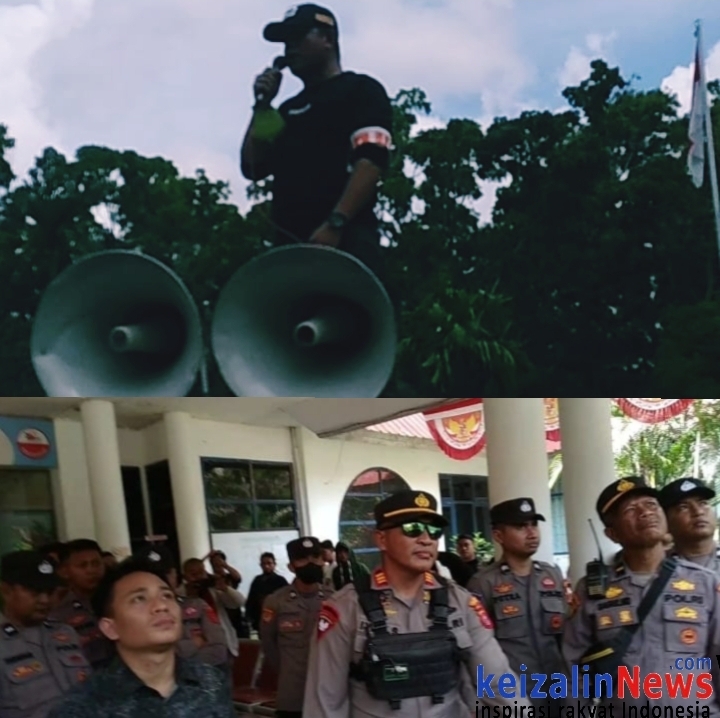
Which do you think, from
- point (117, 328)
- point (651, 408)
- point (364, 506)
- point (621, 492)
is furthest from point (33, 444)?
point (651, 408)

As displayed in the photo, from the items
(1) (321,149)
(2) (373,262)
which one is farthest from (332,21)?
(2) (373,262)

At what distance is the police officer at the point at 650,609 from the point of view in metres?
2.44

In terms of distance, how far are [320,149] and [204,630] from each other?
2.07 metres

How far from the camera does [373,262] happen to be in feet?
8.02

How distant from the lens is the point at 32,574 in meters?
2.53

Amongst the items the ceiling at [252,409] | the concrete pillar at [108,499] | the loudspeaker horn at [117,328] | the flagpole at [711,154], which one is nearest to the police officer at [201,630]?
the concrete pillar at [108,499]

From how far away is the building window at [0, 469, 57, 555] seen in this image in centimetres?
327

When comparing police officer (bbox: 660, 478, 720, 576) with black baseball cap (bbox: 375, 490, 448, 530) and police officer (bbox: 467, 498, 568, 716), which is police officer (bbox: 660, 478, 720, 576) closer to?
police officer (bbox: 467, 498, 568, 716)

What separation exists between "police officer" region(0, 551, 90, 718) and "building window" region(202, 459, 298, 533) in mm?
1102

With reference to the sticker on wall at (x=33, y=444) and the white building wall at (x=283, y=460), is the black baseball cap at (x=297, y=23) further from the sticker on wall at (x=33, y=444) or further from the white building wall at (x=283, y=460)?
the sticker on wall at (x=33, y=444)

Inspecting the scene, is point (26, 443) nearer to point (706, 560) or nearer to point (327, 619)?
point (327, 619)

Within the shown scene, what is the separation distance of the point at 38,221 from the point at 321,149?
30.6 inches

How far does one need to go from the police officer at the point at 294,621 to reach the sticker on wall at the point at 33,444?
3.75 feet

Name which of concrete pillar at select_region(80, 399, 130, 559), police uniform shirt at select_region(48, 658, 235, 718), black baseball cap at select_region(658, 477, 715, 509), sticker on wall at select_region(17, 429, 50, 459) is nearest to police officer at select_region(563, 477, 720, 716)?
black baseball cap at select_region(658, 477, 715, 509)
